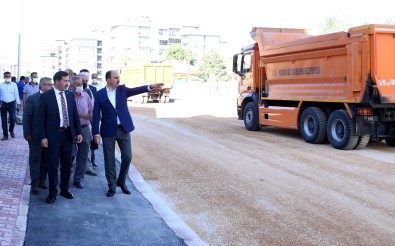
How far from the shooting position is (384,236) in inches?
229

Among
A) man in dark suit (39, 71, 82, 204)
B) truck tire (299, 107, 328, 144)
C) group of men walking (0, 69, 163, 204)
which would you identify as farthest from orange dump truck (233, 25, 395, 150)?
man in dark suit (39, 71, 82, 204)

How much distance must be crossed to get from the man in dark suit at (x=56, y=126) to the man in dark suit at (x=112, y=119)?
0.55 m

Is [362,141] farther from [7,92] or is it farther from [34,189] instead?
[7,92]


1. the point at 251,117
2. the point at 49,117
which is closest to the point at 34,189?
the point at 49,117

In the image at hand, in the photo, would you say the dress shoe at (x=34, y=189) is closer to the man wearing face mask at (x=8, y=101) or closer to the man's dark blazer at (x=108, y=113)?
the man's dark blazer at (x=108, y=113)

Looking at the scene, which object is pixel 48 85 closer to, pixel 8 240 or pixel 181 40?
pixel 8 240

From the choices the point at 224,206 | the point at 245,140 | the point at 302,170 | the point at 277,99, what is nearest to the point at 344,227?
the point at 224,206

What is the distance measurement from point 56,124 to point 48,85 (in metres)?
1.28

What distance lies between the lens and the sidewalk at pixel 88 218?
532 centimetres

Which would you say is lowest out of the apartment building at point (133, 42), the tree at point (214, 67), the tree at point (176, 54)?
the tree at point (214, 67)

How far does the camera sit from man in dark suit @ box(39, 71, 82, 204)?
21.8 ft

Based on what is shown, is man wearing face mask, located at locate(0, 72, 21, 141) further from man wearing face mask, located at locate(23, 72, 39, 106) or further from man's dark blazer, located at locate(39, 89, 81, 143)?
man's dark blazer, located at locate(39, 89, 81, 143)

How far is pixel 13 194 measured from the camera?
6.85m

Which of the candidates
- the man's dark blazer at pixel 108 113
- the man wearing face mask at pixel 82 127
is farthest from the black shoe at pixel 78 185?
the man's dark blazer at pixel 108 113
